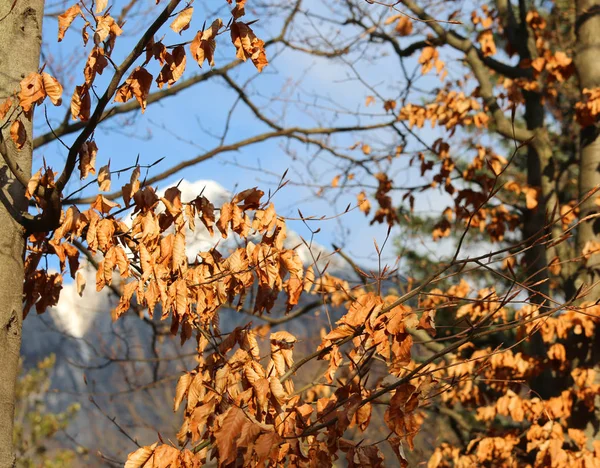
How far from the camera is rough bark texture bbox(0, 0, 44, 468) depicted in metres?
2.80

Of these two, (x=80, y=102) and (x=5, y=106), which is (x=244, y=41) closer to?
(x=80, y=102)

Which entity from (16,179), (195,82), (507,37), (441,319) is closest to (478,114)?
(507,37)

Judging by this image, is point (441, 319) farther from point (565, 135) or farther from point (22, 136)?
point (22, 136)

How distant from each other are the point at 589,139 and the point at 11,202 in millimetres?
5535

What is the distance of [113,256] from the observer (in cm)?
275

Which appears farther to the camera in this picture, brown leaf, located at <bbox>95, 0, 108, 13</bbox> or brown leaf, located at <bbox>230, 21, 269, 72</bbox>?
brown leaf, located at <bbox>230, 21, 269, 72</bbox>

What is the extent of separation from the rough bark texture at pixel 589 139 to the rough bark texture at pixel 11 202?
4.90 m

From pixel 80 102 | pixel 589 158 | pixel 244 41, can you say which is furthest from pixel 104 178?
pixel 589 158

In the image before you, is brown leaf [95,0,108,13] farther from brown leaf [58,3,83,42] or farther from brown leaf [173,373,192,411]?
brown leaf [173,373,192,411]

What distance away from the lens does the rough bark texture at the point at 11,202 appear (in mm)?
2801

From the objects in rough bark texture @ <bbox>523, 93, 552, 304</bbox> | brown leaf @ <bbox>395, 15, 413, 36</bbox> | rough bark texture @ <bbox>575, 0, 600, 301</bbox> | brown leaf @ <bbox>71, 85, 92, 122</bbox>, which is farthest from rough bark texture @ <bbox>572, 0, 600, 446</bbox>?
brown leaf @ <bbox>71, 85, 92, 122</bbox>

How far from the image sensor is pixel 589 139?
6637 millimetres

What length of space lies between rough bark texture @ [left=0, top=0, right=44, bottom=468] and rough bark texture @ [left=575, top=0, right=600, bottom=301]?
16.1 ft

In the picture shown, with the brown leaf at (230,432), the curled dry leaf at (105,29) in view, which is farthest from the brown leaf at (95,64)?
the brown leaf at (230,432)
